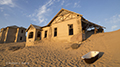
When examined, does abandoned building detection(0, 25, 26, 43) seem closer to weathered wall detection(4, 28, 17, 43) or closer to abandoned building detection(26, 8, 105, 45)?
weathered wall detection(4, 28, 17, 43)

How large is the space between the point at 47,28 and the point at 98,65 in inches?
526

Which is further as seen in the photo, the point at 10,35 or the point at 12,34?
the point at 12,34

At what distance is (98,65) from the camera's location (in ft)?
14.9

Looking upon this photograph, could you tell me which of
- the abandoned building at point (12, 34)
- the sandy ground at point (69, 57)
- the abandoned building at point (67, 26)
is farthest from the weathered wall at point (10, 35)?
the sandy ground at point (69, 57)

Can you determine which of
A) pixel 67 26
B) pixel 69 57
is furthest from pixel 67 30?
pixel 69 57

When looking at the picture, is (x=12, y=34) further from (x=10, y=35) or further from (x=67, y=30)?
(x=67, y=30)

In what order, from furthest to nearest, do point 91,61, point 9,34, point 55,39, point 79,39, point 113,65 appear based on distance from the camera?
point 9,34 < point 55,39 < point 79,39 < point 91,61 < point 113,65

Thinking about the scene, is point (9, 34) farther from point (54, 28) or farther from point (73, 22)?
point (73, 22)

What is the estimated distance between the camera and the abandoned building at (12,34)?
2606 centimetres

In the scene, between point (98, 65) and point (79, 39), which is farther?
point (79, 39)

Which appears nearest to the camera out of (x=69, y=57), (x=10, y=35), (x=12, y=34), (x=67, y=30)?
(x=69, y=57)

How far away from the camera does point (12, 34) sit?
2697cm

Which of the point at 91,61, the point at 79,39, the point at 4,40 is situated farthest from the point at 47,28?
the point at 4,40

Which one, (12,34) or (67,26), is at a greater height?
(67,26)
